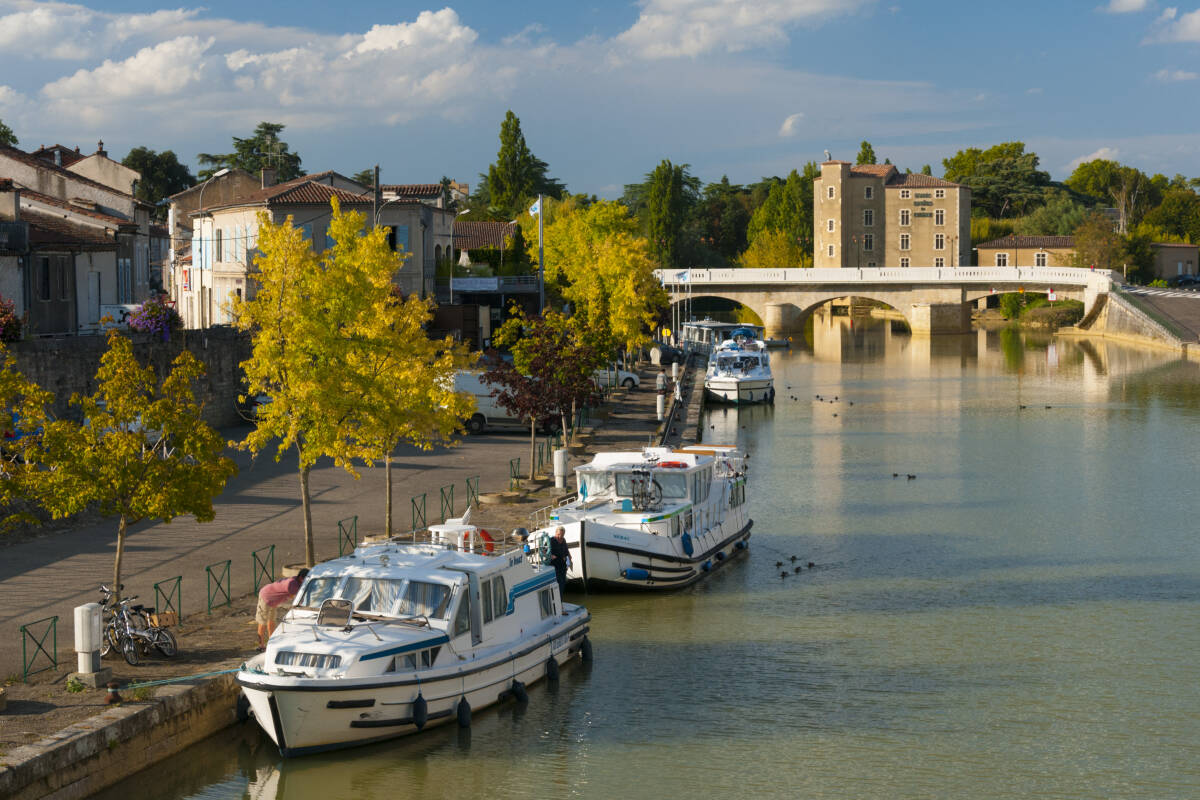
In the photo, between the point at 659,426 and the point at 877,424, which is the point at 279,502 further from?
the point at 877,424

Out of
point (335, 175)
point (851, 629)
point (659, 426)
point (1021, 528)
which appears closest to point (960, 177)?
point (335, 175)

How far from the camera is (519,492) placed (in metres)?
36.0

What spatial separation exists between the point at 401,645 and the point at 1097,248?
130 m

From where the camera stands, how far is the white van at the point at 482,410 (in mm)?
50875

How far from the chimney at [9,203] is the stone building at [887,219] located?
11688 cm

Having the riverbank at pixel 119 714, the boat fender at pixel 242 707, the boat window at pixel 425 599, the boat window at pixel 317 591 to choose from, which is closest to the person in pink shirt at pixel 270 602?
the riverbank at pixel 119 714

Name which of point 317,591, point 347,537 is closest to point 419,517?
point 347,537

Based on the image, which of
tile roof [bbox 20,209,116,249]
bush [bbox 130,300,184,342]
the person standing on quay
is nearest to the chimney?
tile roof [bbox 20,209,116,249]

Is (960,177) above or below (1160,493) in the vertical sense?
above

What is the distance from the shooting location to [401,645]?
19.9 metres

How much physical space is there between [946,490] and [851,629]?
702 inches

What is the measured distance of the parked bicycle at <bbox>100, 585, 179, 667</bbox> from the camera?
67.4 ft

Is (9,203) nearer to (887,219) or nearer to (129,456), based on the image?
(129,456)

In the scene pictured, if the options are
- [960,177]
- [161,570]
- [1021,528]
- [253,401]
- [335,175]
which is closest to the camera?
[161,570]
